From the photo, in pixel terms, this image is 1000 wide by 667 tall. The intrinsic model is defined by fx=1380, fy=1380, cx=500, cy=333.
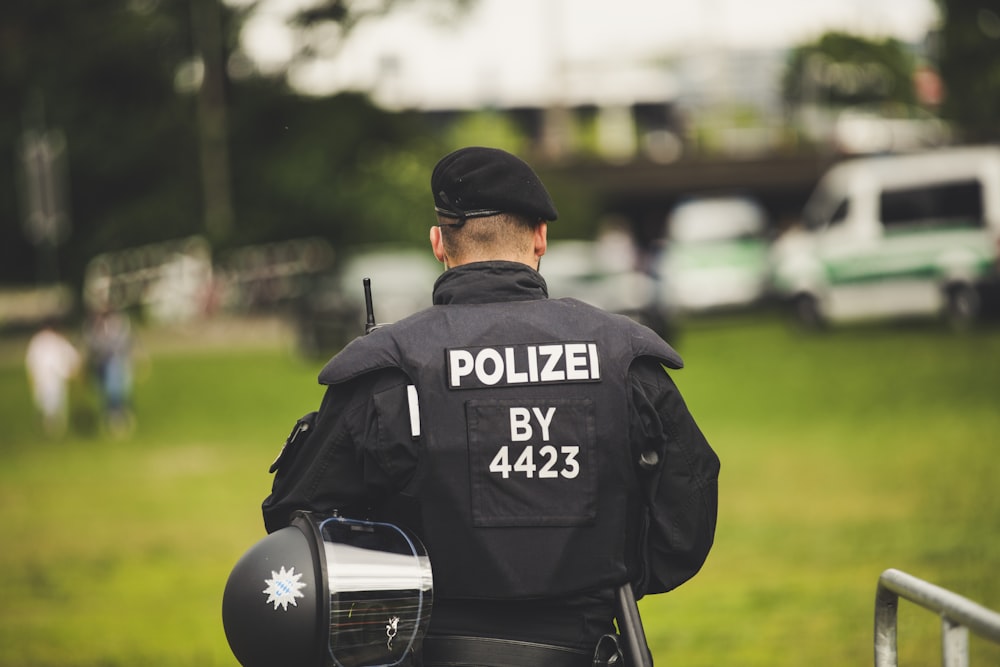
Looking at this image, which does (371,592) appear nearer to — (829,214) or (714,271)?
(829,214)

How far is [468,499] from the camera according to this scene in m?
Answer: 2.73

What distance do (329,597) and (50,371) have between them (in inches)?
585

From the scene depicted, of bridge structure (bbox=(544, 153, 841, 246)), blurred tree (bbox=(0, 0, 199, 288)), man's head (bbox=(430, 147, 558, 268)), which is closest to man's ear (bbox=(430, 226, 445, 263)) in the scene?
man's head (bbox=(430, 147, 558, 268))

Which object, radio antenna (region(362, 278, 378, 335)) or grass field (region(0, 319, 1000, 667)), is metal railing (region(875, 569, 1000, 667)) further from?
radio antenna (region(362, 278, 378, 335))

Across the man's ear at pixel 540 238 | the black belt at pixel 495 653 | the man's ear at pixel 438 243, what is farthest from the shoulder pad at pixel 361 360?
the black belt at pixel 495 653

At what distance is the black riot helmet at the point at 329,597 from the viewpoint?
2.57 m

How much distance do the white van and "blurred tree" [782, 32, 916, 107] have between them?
4232 centimetres

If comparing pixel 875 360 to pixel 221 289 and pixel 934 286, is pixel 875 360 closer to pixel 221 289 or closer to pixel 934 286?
pixel 934 286

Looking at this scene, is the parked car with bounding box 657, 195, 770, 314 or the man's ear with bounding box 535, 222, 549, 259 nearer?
the man's ear with bounding box 535, 222, 549, 259

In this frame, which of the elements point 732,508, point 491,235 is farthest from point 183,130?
point 491,235

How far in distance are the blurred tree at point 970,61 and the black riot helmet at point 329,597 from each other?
1920 centimetres

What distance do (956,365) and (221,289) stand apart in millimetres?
19340

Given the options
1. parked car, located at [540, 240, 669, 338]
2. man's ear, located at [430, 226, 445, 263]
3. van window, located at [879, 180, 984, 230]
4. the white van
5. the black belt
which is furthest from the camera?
parked car, located at [540, 240, 669, 338]

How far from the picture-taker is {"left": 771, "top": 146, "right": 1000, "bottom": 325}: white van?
20.5 metres
